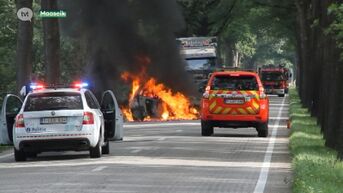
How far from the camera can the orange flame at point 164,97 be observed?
38.9 metres

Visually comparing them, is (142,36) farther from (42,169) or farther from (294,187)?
(294,187)

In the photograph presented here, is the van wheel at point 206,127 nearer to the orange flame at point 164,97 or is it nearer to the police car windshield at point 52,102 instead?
the police car windshield at point 52,102

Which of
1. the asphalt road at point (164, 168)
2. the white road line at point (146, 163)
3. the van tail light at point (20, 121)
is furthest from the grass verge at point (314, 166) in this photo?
the van tail light at point (20, 121)

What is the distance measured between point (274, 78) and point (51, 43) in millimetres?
48811

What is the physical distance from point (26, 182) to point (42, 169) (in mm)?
2392

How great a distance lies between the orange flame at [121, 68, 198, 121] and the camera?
1533 inches

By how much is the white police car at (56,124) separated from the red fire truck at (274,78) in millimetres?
61005

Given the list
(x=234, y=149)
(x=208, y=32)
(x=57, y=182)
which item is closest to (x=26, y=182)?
(x=57, y=182)

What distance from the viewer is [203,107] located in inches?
1073

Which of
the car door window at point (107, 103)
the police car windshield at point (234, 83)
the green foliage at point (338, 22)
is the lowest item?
the car door window at point (107, 103)

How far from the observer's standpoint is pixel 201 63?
48562 millimetres

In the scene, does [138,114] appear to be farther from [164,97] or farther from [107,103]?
[107,103]

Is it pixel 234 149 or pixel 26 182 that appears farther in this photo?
pixel 234 149

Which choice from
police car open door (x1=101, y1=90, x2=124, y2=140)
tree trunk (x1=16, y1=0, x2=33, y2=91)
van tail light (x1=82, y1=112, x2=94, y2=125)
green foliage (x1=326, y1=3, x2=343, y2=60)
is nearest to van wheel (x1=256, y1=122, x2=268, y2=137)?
police car open door (x1=101, y1=90, x2=124, y2=140)
